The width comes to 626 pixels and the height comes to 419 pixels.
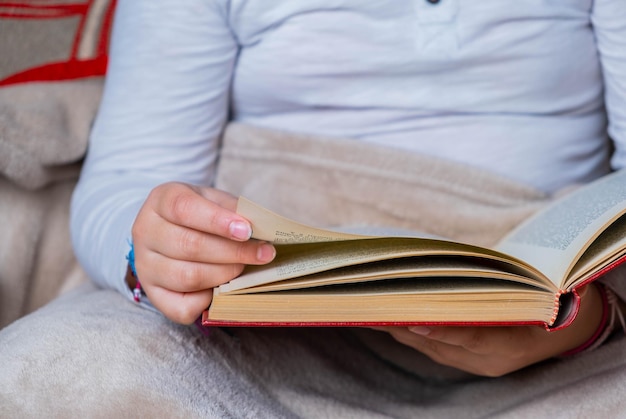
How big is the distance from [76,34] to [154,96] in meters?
0.24

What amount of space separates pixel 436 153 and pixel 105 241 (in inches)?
16.0

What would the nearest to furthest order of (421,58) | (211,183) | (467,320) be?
(467,320) < (421,58) < (211,183)

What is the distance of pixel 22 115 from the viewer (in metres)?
0.90

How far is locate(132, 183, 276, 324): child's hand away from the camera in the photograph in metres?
0.56

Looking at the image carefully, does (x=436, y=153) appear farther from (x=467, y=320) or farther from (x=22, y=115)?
(x=22, y=115)

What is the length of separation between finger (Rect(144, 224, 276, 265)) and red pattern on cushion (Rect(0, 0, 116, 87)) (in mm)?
508

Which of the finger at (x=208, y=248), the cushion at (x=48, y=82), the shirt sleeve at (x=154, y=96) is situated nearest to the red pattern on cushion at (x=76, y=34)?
the cushion at (x=48, y=82)

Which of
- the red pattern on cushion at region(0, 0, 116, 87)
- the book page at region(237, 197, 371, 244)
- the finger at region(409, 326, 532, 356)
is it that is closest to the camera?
the book page at region(237, 197, 371, 244)

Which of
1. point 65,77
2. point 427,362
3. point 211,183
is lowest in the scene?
point 427,362

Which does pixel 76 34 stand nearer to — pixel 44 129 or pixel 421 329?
pixel 44 129

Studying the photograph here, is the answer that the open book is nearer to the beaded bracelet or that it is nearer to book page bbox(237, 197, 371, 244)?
book page bbox(237, 197, 371, 244)

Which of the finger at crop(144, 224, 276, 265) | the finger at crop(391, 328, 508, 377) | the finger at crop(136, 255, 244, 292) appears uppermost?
the finger at crop(144, 224, 276, 265)

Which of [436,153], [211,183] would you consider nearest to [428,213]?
[436,153]

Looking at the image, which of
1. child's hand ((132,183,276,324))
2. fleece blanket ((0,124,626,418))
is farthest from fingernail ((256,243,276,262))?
fleece blanket ((0,124,626,418))
